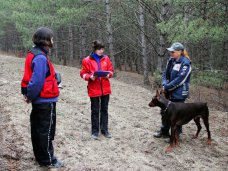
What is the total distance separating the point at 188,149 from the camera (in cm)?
653

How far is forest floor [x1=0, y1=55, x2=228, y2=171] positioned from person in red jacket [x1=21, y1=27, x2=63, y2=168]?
0.53 m

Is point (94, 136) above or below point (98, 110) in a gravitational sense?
below

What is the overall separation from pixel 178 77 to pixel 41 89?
119 inches

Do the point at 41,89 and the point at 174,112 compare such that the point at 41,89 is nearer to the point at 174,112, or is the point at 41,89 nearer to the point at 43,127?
the point at 43,127

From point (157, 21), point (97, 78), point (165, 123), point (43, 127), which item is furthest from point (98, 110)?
point (157, 21)

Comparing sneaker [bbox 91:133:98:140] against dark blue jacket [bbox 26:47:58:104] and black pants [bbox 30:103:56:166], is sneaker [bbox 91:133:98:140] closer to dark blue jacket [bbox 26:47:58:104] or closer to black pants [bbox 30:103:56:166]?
black pants [bbox 30:103:56:166]

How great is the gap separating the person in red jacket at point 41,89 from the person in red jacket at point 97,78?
5.53 ft

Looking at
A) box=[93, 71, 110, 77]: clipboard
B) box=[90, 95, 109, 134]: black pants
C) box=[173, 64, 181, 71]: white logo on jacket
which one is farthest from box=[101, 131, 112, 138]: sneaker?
box=[173, 64, 181, 71]: white logo on jacket

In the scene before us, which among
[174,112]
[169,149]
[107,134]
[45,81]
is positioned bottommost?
[169,149]

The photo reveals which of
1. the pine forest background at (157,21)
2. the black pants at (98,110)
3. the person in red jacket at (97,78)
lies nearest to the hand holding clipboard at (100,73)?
the person in red jacket at (97,78)

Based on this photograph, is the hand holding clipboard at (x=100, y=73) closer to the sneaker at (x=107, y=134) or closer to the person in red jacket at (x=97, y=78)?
the person in red jacket at (x=97, y=78)

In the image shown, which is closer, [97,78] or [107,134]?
[97,78]

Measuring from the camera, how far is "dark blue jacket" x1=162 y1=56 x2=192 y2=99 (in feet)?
20.7

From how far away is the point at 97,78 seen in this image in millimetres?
6227
